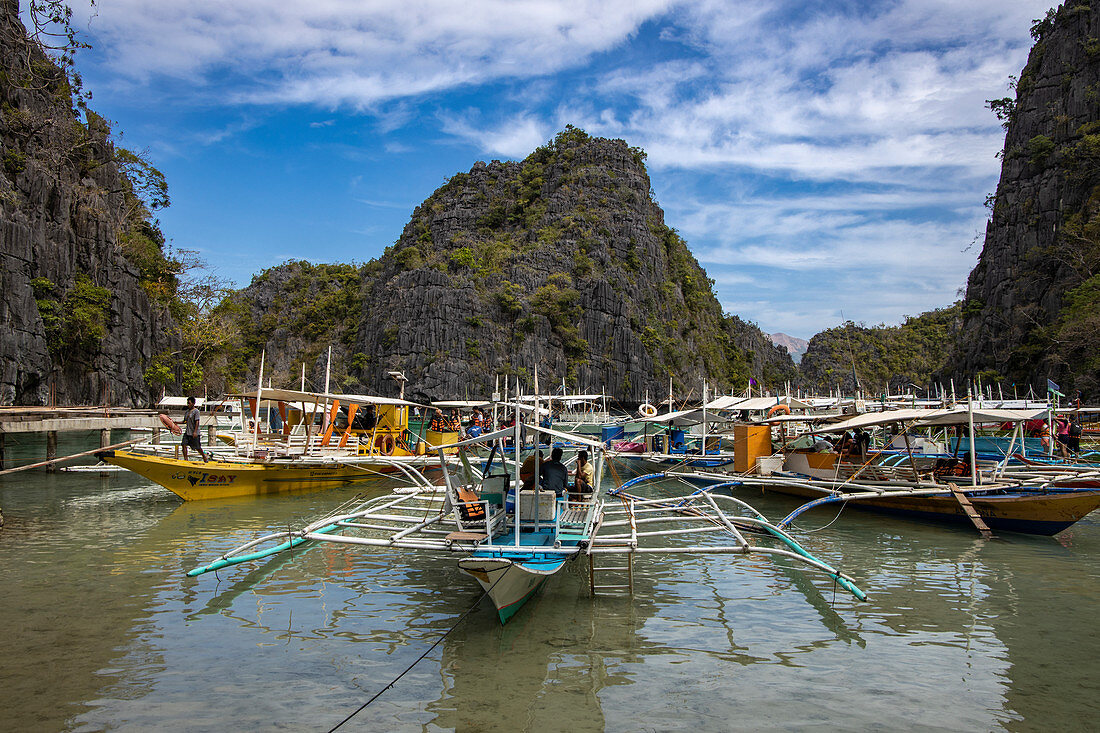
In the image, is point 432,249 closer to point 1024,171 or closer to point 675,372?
point 675,372

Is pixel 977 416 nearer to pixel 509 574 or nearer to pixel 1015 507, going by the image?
pixel 1015 507

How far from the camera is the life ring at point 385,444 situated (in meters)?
23.6

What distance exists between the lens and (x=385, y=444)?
23.7m

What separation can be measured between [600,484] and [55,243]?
1618 inches

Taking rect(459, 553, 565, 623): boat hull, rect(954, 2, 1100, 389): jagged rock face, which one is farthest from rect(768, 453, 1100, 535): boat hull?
rect(954, 2, 1100, 389): jagged rock face

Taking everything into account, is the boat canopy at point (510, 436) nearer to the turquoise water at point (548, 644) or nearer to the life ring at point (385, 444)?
the turquoise water at point (548, 644)

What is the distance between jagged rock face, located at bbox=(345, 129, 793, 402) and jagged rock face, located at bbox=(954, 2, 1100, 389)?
3922cm

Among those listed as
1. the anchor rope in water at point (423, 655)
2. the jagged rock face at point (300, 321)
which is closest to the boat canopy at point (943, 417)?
the anchor rope in water at point (423, 655)

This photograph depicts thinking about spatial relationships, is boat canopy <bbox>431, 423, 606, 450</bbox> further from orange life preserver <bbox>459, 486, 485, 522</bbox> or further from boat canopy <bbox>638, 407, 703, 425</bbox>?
boat canopy <bbox>638, 407, 703, 425</bbox>

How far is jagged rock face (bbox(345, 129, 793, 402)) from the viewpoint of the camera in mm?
79750

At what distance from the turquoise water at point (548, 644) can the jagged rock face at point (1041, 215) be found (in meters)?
48.4

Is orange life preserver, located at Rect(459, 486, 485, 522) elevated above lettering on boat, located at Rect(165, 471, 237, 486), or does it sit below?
above

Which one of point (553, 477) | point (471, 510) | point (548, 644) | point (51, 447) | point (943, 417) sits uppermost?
point (943, 417)

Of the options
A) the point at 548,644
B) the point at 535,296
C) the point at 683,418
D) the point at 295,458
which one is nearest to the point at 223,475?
the point at 295,458
